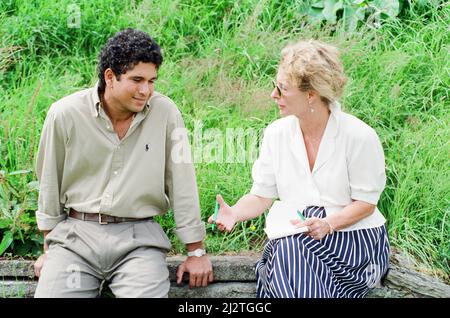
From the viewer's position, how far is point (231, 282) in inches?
162

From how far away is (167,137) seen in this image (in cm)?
385

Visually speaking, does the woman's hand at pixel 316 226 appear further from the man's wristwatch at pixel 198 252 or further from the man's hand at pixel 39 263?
the man's hand at pixel 39 263

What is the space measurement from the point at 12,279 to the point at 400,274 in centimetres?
198

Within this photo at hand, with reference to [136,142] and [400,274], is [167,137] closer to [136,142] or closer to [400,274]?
[136,142]

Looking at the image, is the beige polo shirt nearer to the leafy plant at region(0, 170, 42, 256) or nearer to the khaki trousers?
the khaki trousers

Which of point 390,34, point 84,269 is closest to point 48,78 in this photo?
point 84,269

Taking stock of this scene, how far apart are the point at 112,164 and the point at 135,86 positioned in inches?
15.6

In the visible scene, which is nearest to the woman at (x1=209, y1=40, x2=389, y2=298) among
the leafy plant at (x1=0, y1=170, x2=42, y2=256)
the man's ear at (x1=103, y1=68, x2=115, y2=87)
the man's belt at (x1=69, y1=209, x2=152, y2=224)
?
the man's belt at (x1=69, y1=209, x2=152, y2=224)

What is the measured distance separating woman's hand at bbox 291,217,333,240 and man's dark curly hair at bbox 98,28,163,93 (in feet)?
3.28

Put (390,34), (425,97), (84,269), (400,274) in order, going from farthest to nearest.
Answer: (390,34) → (425,97) → (400,274) → (84,269)

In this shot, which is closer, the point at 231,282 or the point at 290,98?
the point at 290,98
